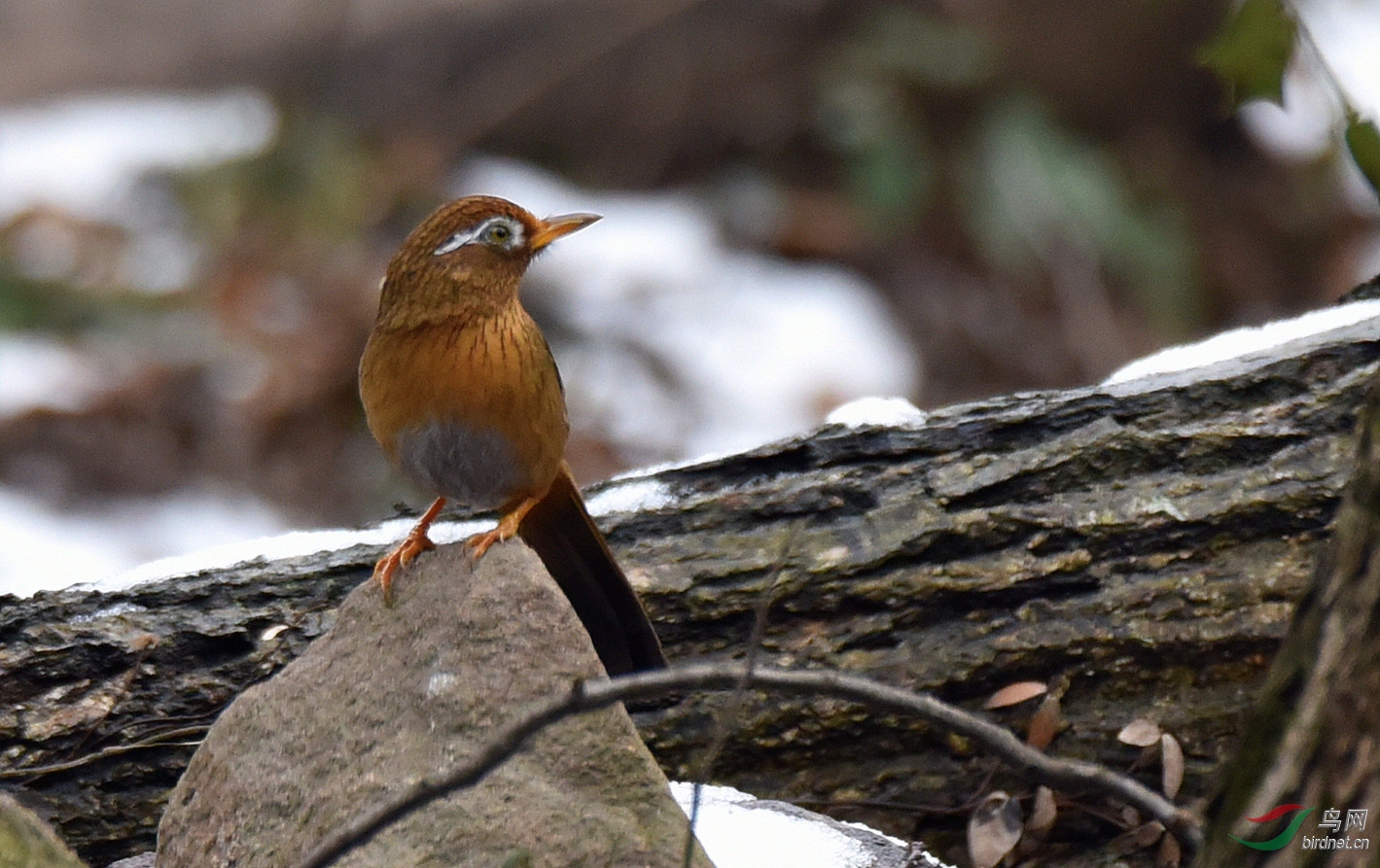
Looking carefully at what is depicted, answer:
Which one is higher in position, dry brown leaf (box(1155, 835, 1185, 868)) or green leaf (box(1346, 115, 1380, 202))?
green leaf (box(1346, 115, 1380, 202))

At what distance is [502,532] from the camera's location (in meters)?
3.49

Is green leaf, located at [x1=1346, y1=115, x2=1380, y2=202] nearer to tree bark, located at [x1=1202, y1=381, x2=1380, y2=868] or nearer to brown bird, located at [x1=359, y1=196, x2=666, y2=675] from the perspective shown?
tree bark, located at [x1=1202, y1=381, x2=1380, y2=868]

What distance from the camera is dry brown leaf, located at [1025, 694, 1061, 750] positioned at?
3775 mm

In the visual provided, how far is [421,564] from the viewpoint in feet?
11.3

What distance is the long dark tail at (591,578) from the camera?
3.72 m

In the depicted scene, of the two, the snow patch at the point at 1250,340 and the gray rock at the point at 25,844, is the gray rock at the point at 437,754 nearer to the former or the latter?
the gray rock at the point at 25,844

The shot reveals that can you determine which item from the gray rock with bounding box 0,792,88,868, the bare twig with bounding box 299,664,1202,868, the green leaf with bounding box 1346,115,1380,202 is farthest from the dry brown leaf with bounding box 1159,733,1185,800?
the gray rock with bounding box 0,792,88,868

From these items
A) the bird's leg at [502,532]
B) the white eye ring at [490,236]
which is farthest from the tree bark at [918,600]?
the white eye ring at [490,236]

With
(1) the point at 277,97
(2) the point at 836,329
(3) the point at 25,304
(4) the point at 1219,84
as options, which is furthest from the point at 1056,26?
(3) the point at 25,304

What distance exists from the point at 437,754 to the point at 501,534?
645 millimetres

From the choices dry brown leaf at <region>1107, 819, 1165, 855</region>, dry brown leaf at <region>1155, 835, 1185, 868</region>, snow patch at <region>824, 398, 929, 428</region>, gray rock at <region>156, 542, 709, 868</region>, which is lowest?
dry brown leaf at <region>1155, 835, 1185, 868</region>

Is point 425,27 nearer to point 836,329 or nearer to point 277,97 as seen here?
point 277,97

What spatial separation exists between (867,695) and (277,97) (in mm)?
9602

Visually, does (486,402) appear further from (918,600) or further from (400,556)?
(918,600)
